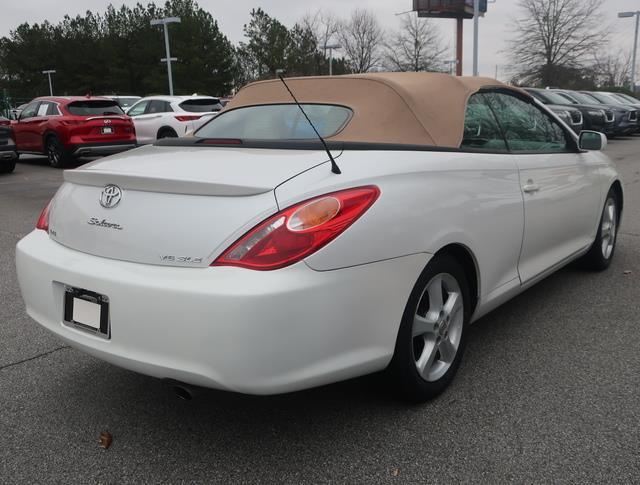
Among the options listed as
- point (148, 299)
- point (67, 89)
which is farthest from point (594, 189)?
point (67, 89)

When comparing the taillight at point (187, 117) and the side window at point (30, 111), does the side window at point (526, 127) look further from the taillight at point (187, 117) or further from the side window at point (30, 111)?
the side window at point (30, 111)

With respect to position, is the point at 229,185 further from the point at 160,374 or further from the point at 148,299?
the point at 160,374

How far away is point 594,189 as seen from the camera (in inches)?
169

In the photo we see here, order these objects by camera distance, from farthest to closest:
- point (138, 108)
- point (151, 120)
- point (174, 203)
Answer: point (138, 108), point (151, 120), point (174, 203)

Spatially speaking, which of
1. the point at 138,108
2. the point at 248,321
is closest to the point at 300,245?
the point at 248,321

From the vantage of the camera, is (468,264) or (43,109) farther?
(43,109)

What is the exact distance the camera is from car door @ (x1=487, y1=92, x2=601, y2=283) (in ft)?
11.2

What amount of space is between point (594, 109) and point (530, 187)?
1733cm

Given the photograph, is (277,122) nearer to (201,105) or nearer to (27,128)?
(201,105)

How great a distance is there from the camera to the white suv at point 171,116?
583 inches

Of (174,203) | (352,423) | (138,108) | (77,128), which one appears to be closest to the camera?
(174,203)

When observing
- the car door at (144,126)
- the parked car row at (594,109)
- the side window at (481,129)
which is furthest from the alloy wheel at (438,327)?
the parked car row at (594,109)

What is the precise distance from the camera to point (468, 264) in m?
2.90

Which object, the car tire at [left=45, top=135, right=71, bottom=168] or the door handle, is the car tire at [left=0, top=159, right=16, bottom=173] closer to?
the car tire at [left=45, top=135, right=71, bottom=168]
